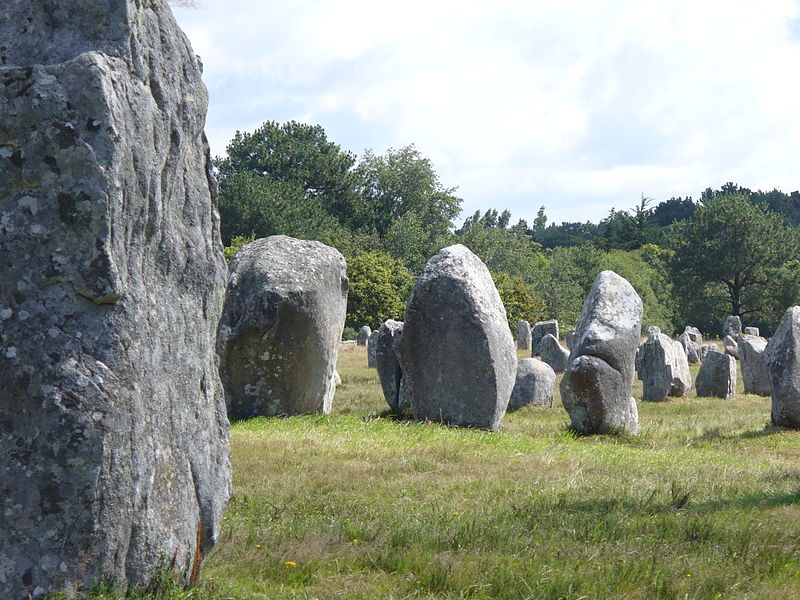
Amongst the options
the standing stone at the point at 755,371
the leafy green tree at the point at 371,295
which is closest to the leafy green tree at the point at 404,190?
the leafy green tree at the point at 371,295

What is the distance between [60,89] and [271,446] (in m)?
6.10

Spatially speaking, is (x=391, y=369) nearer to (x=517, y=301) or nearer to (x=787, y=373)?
(x=787, y=373)

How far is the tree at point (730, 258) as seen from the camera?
2222 inches

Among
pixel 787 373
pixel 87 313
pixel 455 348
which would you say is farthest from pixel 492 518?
pixel 787 373

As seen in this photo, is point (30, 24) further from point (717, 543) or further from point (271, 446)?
point (271, 446)

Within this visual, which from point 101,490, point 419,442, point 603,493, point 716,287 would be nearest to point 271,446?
point 419,442

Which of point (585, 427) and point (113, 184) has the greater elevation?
point (113, 184)

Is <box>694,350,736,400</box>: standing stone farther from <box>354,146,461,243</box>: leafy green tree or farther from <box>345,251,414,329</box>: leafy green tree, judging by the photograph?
<box>354,146,461,243</box>: leafy green tree

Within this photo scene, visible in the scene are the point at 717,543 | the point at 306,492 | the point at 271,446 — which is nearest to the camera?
the point at 717,543

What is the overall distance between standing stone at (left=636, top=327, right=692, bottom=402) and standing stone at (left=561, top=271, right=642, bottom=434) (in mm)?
6985

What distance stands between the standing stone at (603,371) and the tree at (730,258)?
4690cm

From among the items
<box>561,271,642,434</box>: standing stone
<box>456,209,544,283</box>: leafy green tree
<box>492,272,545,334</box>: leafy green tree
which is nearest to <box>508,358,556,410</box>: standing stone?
<box>561,271,642,434</box>: standing stone

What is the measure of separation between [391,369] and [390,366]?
0.24 feet

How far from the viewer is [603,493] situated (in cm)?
766
